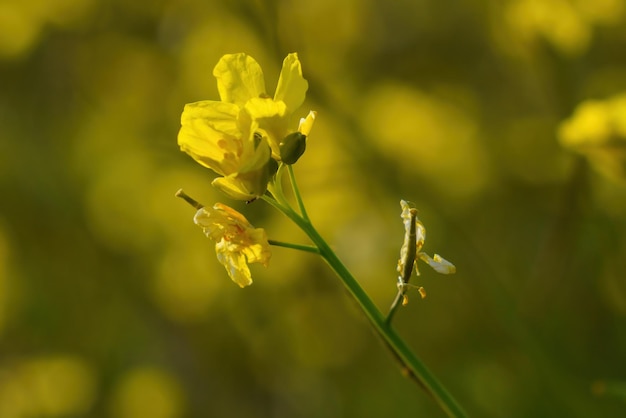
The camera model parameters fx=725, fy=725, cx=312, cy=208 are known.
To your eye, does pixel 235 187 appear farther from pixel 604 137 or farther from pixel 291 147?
pixel 604 137

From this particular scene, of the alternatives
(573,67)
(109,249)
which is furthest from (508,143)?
(109,249)

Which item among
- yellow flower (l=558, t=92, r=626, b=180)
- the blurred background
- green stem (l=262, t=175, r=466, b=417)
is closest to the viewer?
green stem (l=262, t=175, r=466, b=417)

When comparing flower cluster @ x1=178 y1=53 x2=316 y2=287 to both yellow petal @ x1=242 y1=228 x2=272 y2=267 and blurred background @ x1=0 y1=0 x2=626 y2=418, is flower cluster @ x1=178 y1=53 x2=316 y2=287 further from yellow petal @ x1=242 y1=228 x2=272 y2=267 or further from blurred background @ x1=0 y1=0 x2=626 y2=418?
blurred background @ x1=0 y1=0 x2=626 y2=418

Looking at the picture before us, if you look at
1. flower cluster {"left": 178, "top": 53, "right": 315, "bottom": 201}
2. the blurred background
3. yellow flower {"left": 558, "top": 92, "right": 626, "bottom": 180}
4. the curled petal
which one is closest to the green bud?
flower cluster {"left": 178, "top": 53, "right": 315, "bottom": 201}

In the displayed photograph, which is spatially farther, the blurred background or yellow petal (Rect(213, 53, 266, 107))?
the blurred background

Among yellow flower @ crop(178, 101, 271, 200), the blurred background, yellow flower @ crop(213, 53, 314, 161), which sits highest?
yellow flower @ crop(213, 53, 314, 161)

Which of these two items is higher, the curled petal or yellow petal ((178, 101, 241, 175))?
yellow petal ((178, 101, 241, 175))

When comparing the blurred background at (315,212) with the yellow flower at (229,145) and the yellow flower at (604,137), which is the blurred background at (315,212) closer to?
the yellow flower at (604,137)

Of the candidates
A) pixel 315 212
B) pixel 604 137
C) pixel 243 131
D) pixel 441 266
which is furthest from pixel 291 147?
pixel 315 212

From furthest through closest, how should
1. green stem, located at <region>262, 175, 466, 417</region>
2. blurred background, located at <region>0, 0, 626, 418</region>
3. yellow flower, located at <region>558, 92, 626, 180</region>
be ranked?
1. blurred background, located at <region>0, 0, 626, 418</region>
2. yellow flower, located at <region>558, 92, 626, 180</region>
3. green stem, located at <region>262, 175, 466, 417</region>
